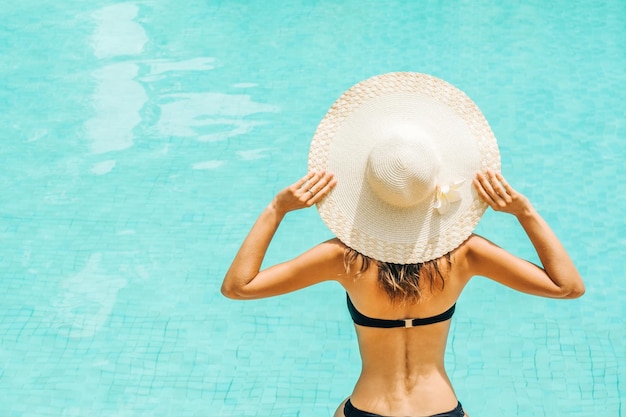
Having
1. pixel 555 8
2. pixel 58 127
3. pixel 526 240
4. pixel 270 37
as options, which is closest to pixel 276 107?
pixel 270 37

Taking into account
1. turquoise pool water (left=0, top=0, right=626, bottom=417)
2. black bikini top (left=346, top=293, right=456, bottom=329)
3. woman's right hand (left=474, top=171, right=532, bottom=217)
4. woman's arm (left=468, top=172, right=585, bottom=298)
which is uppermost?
woman's right hand (left=474, top=171, right=532, bottom=217)

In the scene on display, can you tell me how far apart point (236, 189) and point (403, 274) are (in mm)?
3323

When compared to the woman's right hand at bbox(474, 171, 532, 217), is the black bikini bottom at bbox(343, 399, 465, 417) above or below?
below

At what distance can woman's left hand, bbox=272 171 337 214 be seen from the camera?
8.07 feet

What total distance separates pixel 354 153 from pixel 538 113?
4.14 meters

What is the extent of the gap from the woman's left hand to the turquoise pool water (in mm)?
2042

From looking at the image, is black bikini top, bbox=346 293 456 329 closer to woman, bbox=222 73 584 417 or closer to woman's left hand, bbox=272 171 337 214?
woman, bbox=222 73 584 417

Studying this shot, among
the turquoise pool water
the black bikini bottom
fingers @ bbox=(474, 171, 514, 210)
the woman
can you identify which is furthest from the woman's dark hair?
the turquoise pool water

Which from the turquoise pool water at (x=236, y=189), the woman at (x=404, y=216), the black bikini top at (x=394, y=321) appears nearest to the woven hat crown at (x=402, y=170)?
the woman at (x=404, y=216)

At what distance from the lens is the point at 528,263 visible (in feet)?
8.05

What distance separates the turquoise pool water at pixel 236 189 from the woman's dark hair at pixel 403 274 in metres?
1.94

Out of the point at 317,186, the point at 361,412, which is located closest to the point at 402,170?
the point at 317,186

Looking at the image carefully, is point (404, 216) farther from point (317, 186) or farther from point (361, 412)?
point (361, 412)

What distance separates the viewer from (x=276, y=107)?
646 centimetres
